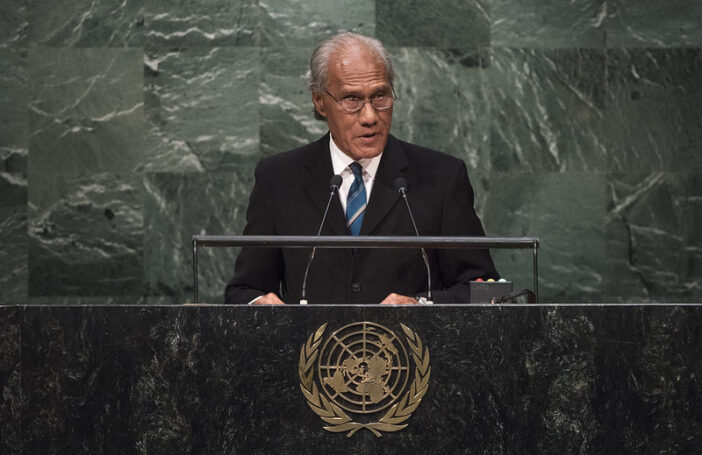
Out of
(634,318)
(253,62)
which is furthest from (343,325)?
(253,62)

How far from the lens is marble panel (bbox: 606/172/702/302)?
5.96 metres

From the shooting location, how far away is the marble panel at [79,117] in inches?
237

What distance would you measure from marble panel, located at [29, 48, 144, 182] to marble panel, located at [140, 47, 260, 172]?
4.9 inches

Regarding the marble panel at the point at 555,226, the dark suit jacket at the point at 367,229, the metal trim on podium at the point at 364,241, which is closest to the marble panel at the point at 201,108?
the marble panel at the point at 555,226

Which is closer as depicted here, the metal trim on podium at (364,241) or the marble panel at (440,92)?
the metal trim on podium at (364,241)

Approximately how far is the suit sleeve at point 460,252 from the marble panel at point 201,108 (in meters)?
2.24

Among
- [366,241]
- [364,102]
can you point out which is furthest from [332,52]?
[366,241]

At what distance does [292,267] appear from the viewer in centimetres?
384

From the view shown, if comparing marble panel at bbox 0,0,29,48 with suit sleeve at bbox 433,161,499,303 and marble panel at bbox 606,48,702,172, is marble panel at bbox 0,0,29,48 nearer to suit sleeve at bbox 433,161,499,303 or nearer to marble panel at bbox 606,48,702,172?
suit sleeve at bbox 433,161,499,303

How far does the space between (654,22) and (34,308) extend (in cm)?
440

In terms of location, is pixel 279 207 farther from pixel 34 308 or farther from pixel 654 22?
pixel 654 22

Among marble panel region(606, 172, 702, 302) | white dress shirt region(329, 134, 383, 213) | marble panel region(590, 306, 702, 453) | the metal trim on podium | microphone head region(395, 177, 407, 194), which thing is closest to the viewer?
marble panel region(590, 306, 702, 453)

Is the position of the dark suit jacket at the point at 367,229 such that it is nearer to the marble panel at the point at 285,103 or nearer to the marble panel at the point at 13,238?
the marble panel at the point at 285,103

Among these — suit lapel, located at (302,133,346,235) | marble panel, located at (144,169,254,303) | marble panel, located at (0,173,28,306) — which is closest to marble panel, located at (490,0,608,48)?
marble panel, located at (144,169,254,303)
